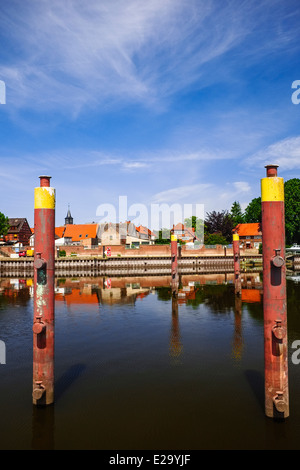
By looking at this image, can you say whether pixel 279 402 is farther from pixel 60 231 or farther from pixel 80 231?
pixel 60 231

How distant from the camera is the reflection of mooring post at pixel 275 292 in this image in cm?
793

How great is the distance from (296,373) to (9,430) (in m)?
8.86

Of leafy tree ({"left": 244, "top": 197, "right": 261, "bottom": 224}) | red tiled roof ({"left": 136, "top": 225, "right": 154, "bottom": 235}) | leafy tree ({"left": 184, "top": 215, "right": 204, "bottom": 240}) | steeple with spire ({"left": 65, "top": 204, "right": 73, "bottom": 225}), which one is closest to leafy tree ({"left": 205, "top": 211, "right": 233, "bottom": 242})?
leafy tree ({"left": 184, "top": 215, "right": 204, "bottom": 240})

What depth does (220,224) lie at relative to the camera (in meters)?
96.1

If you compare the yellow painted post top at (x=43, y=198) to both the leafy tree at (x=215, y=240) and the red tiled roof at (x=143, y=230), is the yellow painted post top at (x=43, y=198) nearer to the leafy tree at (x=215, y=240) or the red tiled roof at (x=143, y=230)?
the leafy tree at (x=215, y=240)

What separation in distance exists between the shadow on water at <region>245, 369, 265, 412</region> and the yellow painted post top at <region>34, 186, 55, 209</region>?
25.4ft

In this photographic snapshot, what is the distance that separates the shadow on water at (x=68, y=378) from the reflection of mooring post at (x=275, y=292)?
595 centimetres

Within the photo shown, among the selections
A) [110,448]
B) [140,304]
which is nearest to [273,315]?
[110,448]

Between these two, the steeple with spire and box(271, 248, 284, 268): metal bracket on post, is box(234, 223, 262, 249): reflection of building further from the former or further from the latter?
box(271, 248, 284, 268): metal bracket on post

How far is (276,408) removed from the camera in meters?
8.20

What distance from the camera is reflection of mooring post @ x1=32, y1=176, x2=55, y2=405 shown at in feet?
28.8

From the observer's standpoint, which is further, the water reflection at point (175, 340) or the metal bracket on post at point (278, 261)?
the water reflection at point (175, 340)

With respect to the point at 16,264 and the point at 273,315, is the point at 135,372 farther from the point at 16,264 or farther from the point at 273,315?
the point at 16,264

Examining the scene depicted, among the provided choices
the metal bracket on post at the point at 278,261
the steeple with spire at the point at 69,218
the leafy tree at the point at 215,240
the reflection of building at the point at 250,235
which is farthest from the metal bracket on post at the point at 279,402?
the steeple with spire at the point at 69,218
